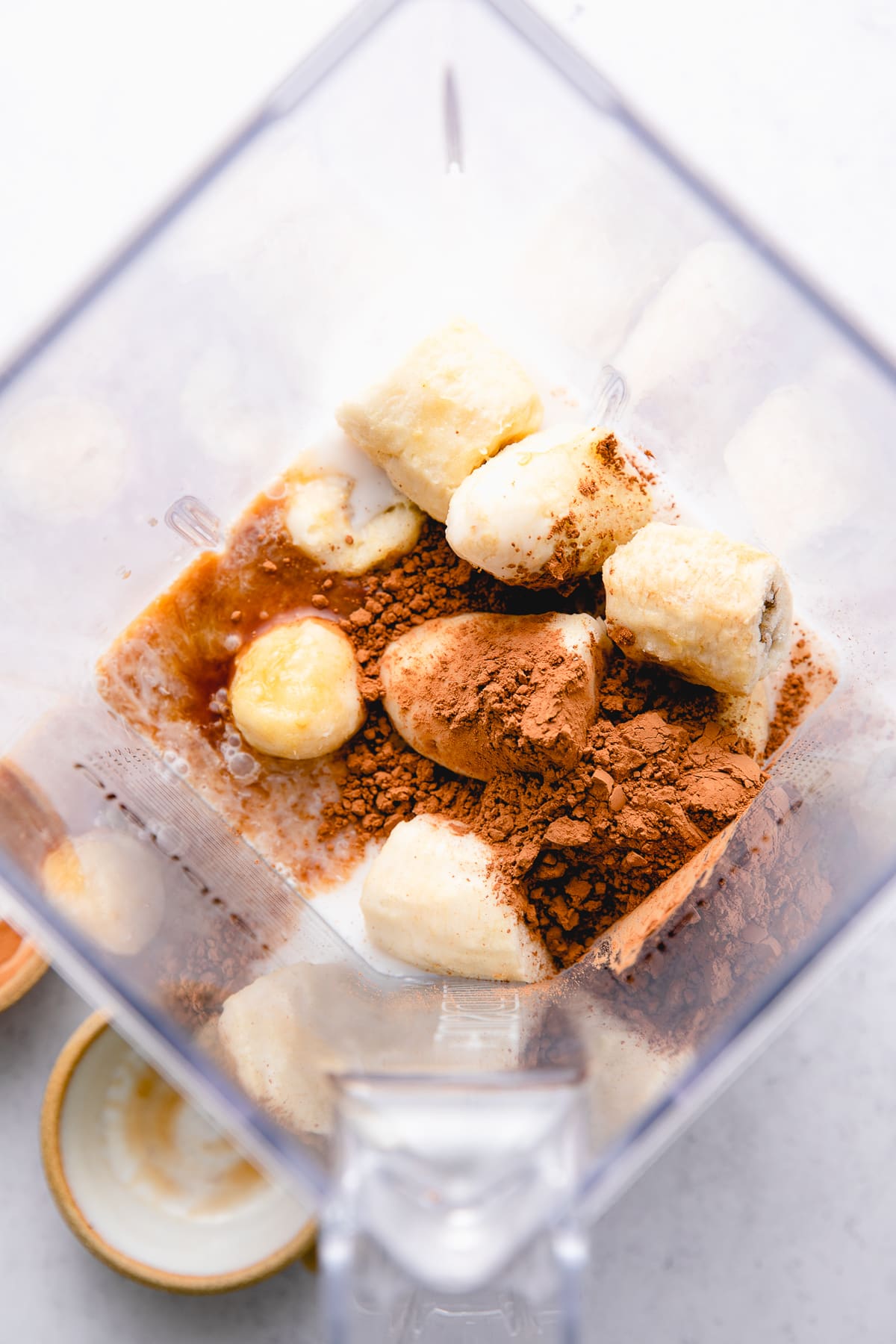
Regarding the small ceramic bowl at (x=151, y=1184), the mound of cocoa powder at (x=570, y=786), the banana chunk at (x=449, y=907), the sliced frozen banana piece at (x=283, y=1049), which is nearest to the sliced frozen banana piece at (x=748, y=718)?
the mound of cocoa powder at (x=570, y=786)

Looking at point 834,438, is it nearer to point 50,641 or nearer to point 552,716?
point 552,716

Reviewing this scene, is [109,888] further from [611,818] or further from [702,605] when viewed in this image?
[702,605]

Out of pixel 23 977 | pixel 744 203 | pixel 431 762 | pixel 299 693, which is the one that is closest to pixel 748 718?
pixel 431 762

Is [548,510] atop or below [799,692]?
atop

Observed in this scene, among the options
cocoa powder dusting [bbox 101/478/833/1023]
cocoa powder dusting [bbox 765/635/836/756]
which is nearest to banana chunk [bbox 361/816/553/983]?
cocoa powder dusting [bbox 101/478/833/1023]

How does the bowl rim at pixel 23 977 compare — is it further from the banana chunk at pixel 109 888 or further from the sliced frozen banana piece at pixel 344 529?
the sliced frozen banana piece at pixel 344 529

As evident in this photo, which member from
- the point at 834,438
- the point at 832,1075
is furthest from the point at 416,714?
the point at 832,1075

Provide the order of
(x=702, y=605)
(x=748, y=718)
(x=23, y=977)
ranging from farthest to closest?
(x=23, y=977)
(x=748, y=718)
(x=702, y=605)
